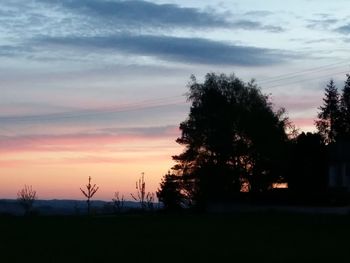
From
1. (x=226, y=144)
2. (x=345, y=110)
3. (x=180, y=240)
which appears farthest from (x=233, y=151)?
(x=180, y=240)

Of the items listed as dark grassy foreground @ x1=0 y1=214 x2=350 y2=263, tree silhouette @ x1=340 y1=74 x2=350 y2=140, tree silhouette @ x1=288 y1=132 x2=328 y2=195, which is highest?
tree silhouette @ x1=340 y1=74 x2=350 y2=140

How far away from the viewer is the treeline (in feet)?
286

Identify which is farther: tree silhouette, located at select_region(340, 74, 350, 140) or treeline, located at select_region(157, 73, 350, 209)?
tree silhouette, located at select_region(340, 74, 350, 140)

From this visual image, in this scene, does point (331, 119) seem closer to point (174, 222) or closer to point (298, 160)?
point (298, 160)

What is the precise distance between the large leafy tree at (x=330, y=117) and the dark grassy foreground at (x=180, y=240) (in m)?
58.0

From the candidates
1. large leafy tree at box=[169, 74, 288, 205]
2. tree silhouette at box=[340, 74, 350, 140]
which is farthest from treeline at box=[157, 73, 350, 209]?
tree silhouette at box=[340, 74, 350, 140]

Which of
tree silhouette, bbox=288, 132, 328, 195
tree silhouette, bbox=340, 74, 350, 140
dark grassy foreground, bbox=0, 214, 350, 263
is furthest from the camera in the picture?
tree silhouette, bbox=340, 74, 350, 140

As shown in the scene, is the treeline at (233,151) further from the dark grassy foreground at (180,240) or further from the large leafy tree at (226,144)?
the dark grassy foreground at (180,240)

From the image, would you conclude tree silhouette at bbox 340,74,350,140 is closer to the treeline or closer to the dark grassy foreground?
the treeline

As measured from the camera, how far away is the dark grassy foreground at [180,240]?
32938 mm

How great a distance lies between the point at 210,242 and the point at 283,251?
16.6 ft

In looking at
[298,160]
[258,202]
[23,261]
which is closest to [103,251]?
[23,261]

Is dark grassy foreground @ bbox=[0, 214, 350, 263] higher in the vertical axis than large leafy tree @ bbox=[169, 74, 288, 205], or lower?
lower

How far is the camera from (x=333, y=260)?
3138cm
